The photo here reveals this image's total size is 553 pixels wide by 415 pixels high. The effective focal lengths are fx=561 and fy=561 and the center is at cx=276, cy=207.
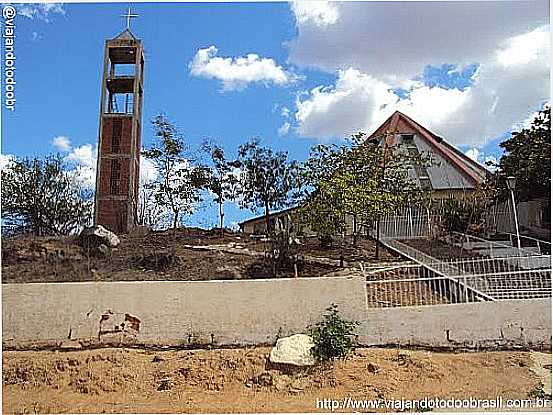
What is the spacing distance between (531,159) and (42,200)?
334 inches

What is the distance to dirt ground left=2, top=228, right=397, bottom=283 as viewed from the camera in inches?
293

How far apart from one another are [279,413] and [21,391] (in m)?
2.40

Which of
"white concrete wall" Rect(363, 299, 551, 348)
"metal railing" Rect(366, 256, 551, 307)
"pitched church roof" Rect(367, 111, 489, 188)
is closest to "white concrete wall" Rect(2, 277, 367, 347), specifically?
"white concrete wall" Rect(363, 299, 551, 348)

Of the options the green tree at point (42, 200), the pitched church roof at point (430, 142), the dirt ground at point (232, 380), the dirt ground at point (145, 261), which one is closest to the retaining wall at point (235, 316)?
the dirt ground at point (232, 380)

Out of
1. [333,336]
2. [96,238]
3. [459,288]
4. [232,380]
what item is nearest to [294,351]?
[333,336]

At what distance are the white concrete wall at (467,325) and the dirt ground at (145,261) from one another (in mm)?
2407

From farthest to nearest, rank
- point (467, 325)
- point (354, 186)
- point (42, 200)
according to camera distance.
Answer: point (42, 200)
point (354, 186)
point (467, 325)

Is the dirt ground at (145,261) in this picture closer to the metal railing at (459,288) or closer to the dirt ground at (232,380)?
the dirt ground at (232,380)

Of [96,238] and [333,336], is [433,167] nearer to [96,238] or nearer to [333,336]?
[96,238]

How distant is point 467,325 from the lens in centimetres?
534

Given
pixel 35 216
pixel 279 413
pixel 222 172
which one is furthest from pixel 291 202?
pixel 279 413

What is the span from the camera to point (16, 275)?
686 centimetres

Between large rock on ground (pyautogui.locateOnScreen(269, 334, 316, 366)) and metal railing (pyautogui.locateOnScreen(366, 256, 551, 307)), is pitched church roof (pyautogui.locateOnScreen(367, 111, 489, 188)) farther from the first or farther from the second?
large rock on ground (pyautogui.locateOnScreen(269, 334, 316, 366))

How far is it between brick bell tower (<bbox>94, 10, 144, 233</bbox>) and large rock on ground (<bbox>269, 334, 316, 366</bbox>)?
6111mm
